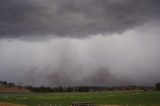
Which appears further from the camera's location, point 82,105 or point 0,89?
point 0,89

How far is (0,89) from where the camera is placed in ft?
652

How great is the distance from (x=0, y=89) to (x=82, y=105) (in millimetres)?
155830

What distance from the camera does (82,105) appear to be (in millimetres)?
50938
